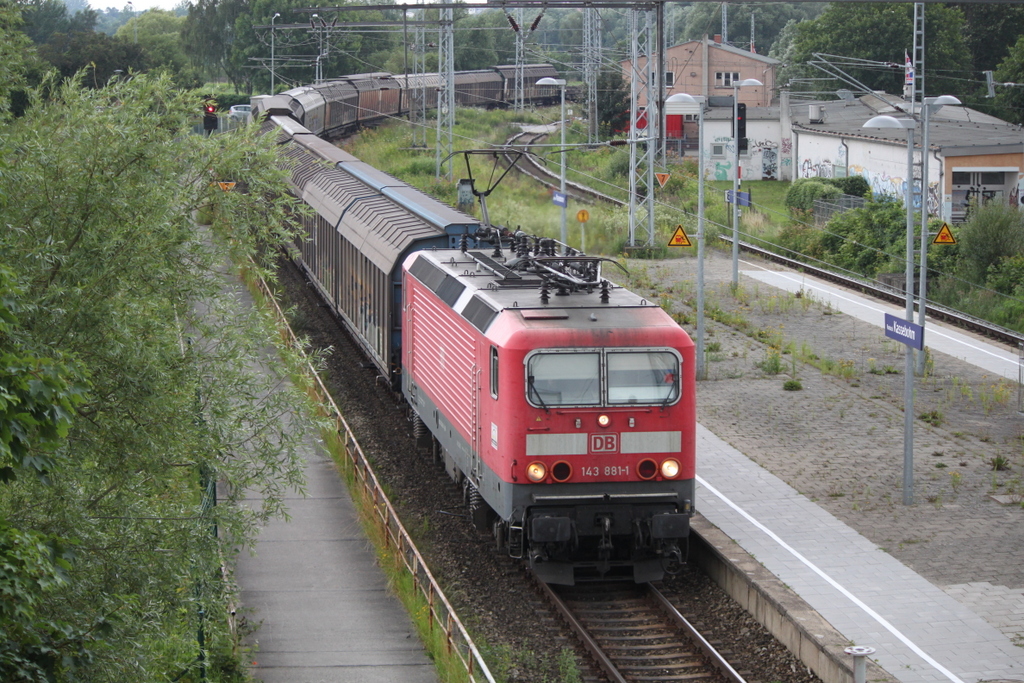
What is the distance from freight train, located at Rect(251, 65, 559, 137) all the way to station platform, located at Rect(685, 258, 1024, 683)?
25406mm

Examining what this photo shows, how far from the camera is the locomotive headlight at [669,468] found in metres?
12.7

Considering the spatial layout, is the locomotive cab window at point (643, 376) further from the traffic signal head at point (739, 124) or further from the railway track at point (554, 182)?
the railway track at point (554, 182)

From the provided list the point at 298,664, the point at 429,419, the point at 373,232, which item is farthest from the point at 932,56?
the point at 298,664

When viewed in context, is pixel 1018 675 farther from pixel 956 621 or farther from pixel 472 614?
pixel 472 614

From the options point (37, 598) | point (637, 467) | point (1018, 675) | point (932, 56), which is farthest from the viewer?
point (932, 56)

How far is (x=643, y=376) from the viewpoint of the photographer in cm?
1272

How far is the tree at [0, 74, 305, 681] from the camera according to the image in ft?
29.4

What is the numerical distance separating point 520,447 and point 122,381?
4.08 meters

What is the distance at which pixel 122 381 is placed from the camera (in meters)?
10.2

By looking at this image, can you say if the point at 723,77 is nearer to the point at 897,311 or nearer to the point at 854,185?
the point at 854,185

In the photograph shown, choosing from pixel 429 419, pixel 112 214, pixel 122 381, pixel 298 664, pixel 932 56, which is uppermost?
pixel 932 56

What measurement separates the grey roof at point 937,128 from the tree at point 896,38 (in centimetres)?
723

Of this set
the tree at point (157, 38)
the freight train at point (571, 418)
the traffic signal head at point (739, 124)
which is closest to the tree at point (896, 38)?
the tree at point (157, 38)

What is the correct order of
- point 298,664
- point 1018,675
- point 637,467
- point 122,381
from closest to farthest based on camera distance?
point 122,381
point 1018,675
point 298,664
point 637,467
